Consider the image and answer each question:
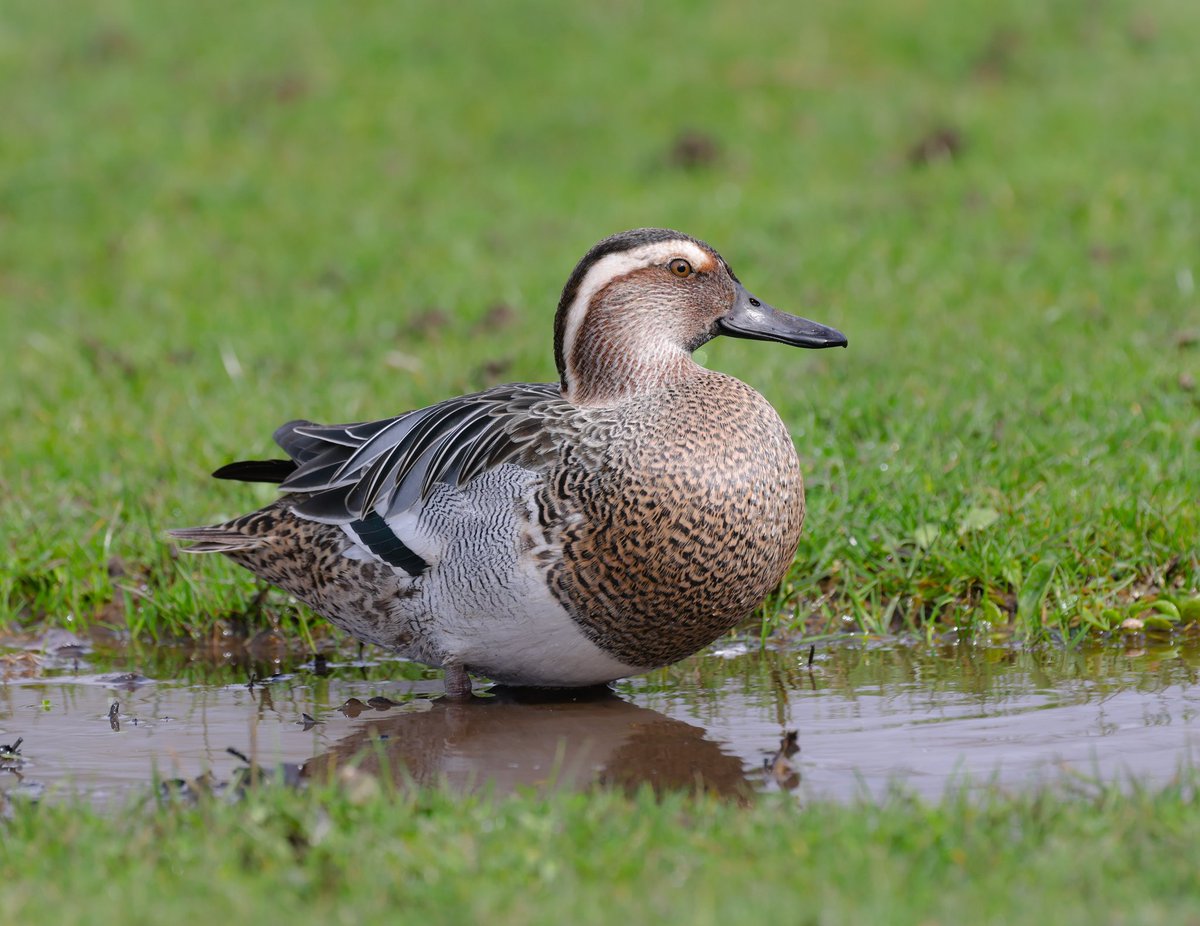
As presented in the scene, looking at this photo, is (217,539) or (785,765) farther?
(217,539)

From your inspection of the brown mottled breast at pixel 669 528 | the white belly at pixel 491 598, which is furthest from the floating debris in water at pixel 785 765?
the white belly at pixel 491 598

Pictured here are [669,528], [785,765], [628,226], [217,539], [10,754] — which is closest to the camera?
[785,765]

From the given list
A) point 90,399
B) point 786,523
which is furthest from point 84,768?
point 90,399

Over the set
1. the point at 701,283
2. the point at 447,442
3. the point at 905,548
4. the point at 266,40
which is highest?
the point at 266,40

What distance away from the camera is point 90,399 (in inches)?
287

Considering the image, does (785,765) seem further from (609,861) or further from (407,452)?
(407,452)

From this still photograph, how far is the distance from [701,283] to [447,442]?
865 mm

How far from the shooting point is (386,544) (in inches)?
180

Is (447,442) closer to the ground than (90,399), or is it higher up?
Answer: closer to the ground

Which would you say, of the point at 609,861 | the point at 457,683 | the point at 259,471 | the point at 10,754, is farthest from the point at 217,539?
the point at 609,861

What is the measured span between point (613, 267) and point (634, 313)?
14cm

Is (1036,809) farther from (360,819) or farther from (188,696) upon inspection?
(188,696)

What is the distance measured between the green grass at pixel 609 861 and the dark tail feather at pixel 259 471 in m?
1.83

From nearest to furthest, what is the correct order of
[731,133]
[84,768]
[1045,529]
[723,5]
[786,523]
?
[84,768], [786,523], [1045,529], [731,133], [723,5]
